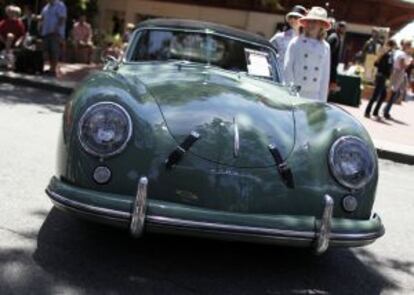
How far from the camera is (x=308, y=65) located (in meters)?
7.03

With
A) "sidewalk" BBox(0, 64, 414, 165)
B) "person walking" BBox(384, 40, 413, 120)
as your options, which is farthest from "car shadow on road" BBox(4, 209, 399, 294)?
"person walking" BBox(384, 40, 413, 120)

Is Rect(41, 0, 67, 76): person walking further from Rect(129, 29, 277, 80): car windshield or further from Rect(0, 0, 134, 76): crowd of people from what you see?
Rect(129, 29, 277, 80): car windshield

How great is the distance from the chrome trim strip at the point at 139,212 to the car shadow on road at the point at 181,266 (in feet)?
1.05

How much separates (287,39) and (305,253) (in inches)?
198

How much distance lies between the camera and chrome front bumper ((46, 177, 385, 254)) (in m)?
3.54

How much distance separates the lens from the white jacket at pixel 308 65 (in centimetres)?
700

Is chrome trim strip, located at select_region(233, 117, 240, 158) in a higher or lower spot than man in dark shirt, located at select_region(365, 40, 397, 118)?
higher

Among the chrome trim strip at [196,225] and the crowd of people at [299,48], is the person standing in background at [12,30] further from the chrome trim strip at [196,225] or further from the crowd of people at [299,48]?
the chrome trim strip at [196,225]

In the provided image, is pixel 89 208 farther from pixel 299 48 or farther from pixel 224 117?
pixel 299 48

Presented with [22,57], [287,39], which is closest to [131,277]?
[287,39]

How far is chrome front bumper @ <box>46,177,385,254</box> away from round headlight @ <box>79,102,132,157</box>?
0.30 meters

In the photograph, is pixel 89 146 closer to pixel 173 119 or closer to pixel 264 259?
pixel 173 119

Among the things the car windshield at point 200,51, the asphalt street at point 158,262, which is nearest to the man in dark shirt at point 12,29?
the car windshield at point 200,51

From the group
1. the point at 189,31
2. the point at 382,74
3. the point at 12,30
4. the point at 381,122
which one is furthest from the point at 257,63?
the point at 12,30
